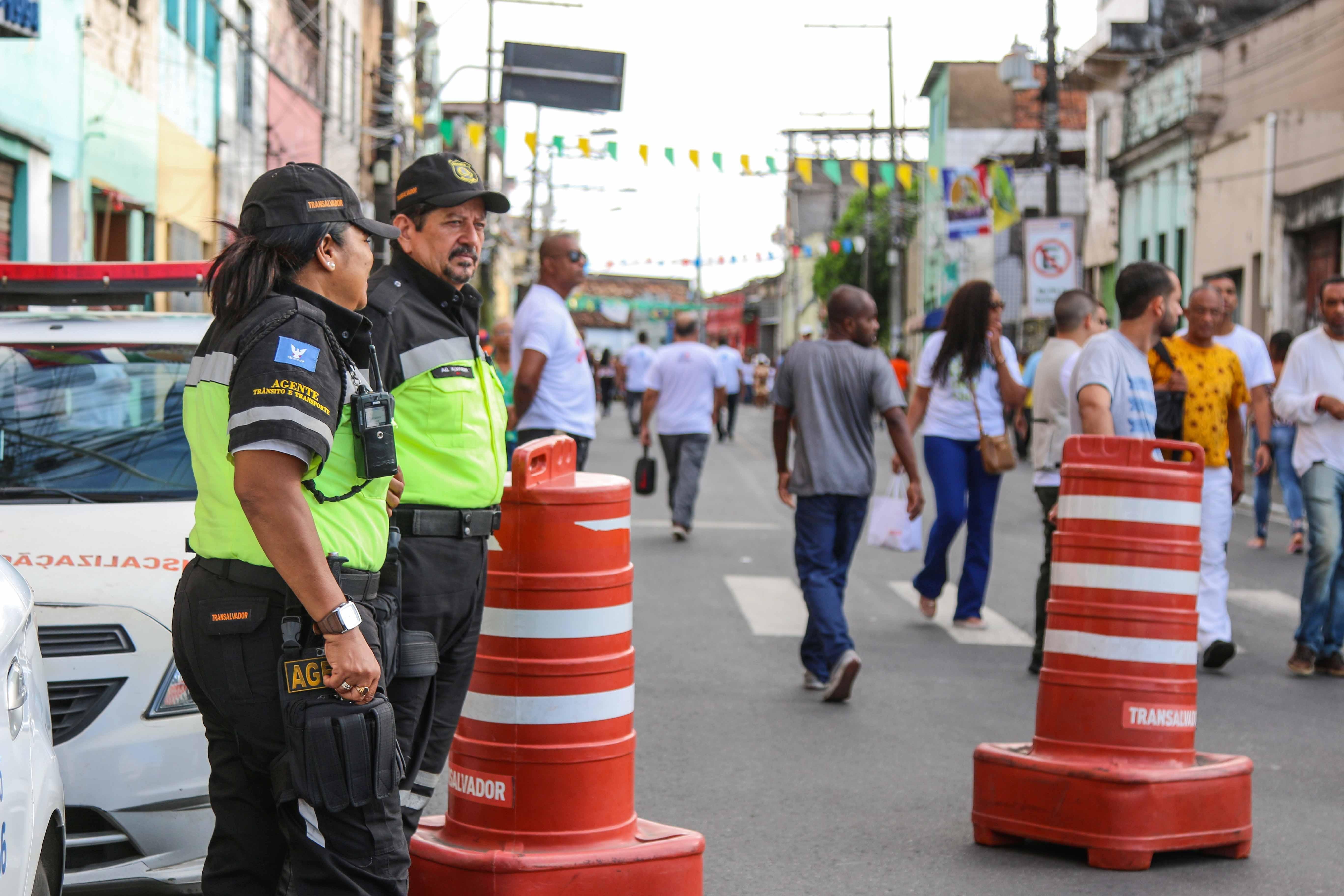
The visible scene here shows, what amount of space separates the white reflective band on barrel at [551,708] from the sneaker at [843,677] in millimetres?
3194

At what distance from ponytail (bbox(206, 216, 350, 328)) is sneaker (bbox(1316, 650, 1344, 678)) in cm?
671

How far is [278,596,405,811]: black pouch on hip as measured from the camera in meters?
2.92

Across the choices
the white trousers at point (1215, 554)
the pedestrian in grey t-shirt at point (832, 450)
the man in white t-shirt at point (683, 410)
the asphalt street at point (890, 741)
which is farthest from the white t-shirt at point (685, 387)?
the white trousers at point (1215, 554)

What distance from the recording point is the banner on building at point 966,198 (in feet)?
95.8

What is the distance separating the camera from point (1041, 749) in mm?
5047

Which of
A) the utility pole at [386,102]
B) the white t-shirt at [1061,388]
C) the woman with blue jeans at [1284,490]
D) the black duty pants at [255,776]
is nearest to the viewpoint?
the black duty pants at [255,776]

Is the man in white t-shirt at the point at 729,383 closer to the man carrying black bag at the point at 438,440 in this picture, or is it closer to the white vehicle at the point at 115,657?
the white vehicle at the point at 115,657

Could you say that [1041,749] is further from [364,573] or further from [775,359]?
[775,359]

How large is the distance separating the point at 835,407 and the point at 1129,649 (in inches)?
111

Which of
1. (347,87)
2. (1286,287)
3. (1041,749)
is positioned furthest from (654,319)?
(1041,749)

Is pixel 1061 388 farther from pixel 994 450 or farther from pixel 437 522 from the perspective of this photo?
pixel 437 522

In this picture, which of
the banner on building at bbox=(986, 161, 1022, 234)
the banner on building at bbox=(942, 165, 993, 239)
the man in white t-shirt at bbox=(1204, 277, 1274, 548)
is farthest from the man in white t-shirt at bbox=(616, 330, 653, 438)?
the man in white t-shirt at bbox=(1204, 277, 1274, 548)

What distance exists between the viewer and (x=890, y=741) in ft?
21.7

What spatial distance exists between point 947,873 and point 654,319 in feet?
406
